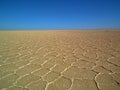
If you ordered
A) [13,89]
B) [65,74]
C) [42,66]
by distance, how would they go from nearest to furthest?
[13,89] < [65,74] < [42,66]

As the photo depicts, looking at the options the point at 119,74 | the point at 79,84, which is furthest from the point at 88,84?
the point at 119,74

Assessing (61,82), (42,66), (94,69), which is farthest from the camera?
(42,66)

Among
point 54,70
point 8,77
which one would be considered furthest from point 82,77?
point 8,77

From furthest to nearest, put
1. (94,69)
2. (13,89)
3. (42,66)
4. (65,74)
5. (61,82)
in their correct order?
(42,66) < (94,69) < (65,74) < (61,82) < (13,89)

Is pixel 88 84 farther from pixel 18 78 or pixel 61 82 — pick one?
pixel 18 78

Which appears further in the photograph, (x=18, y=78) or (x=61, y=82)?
(x=18, y=78)

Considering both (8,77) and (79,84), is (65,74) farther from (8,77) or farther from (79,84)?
(8,77)

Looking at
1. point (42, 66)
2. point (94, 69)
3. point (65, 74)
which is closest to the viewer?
point (65, 74)

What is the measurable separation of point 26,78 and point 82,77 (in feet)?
2.69

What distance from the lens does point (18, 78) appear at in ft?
5.68

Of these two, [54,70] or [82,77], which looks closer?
[82,77]

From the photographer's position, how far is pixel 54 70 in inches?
79.4

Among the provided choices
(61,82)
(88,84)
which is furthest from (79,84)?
(61,82)

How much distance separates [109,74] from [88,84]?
48cm
